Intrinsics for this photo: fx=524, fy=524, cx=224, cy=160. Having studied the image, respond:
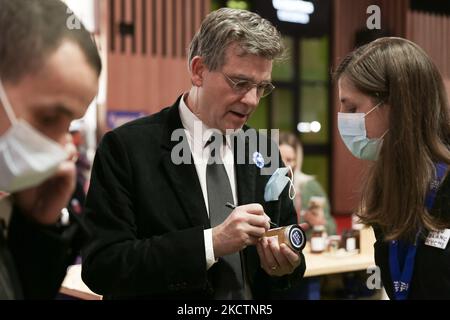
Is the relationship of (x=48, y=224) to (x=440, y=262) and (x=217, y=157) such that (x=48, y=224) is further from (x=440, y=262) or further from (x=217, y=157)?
(x=440, y=262)

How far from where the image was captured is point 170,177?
151 cm

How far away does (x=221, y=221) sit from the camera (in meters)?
1.54

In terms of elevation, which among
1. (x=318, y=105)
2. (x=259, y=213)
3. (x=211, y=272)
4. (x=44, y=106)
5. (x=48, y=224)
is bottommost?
(x=318, y=105)

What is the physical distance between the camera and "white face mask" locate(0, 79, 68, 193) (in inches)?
29.9

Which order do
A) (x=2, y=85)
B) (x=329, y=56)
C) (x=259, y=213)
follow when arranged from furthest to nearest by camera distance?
(x=329, y=56)
(x=259, y=213)
(x=2, y=85)

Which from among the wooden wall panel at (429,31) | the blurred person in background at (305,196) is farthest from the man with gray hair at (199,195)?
the wooden wall panel at (429,31)

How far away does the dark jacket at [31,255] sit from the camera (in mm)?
814

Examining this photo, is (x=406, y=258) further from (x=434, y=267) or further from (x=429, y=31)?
(x=429, y=31)

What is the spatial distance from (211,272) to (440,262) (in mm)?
629

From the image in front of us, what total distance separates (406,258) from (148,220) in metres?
0.73

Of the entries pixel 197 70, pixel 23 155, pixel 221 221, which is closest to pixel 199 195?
pixel 221 221

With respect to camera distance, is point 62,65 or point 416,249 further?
point 416,249
